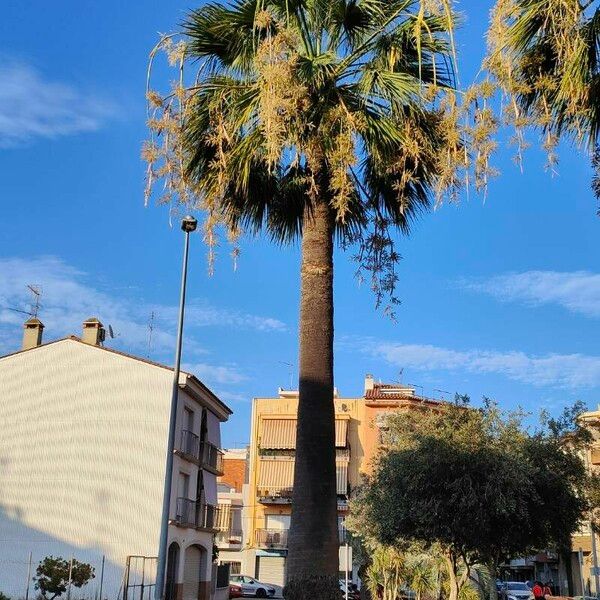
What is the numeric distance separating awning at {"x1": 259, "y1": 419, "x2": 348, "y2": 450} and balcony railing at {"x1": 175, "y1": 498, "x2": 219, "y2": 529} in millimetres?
18453

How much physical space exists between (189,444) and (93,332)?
6.86m

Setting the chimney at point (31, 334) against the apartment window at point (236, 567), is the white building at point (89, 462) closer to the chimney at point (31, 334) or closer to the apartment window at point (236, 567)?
the chimney at point (31, 334)

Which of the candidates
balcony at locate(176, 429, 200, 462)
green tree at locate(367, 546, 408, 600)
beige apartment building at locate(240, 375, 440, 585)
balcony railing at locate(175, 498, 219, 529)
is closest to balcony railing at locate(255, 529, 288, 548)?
beige apartment building at locate(240, 375, 440, 585)

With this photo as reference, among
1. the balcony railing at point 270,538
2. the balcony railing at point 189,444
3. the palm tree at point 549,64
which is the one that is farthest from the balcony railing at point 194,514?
the palm tree at point 549,64

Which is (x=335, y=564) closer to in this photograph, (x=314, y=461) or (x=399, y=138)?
(x=314, y=461)

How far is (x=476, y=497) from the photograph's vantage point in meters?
18.9

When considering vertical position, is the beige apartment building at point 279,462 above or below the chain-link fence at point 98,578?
above

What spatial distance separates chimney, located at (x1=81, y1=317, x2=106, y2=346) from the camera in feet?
123

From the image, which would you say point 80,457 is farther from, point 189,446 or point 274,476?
point 274,476

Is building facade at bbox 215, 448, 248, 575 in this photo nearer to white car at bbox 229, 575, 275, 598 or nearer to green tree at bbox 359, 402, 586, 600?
white car at bbox 229, 575, 275, 598

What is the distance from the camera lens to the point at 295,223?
12188 mm

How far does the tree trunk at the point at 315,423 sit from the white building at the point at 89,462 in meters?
23.1

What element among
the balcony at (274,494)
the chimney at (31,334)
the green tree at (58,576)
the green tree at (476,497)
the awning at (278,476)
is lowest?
the green tree at (58,576)

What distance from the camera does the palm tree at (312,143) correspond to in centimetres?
962
